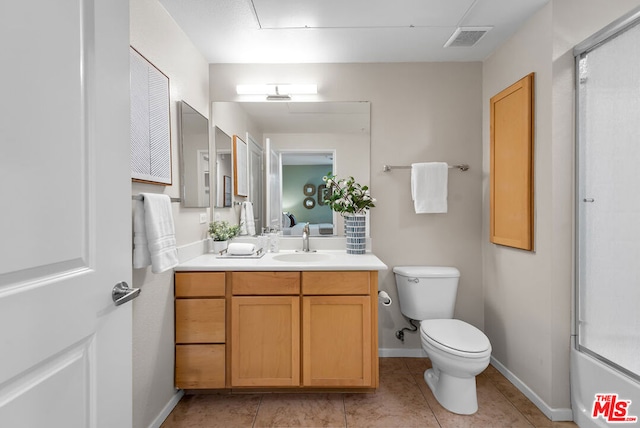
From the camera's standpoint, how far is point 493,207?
243cm

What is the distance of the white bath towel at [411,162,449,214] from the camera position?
2.52m

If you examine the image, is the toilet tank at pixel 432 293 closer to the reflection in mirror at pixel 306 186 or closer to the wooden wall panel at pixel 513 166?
the wooden wall panel at pixel 513 166

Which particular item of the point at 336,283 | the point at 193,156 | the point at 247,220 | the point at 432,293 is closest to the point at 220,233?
the point at 247,220

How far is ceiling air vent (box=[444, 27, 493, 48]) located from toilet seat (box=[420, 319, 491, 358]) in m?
1.84

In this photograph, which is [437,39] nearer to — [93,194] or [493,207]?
[493,207]

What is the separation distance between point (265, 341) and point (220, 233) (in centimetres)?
86

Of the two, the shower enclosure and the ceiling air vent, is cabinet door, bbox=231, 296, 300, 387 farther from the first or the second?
the ceiling air vent

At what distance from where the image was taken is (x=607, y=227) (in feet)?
5.43

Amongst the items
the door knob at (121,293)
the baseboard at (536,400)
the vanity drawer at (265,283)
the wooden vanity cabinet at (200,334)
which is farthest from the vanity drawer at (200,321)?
the baseboard at (536,400)

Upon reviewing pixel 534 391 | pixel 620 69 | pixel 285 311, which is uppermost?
pixel 620 69

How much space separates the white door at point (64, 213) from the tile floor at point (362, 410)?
109 centimetres

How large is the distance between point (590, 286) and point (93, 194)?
7.29 ft

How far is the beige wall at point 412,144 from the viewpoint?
2.62 metres

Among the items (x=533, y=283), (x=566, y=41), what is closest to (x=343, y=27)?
(x=566, y=41)
